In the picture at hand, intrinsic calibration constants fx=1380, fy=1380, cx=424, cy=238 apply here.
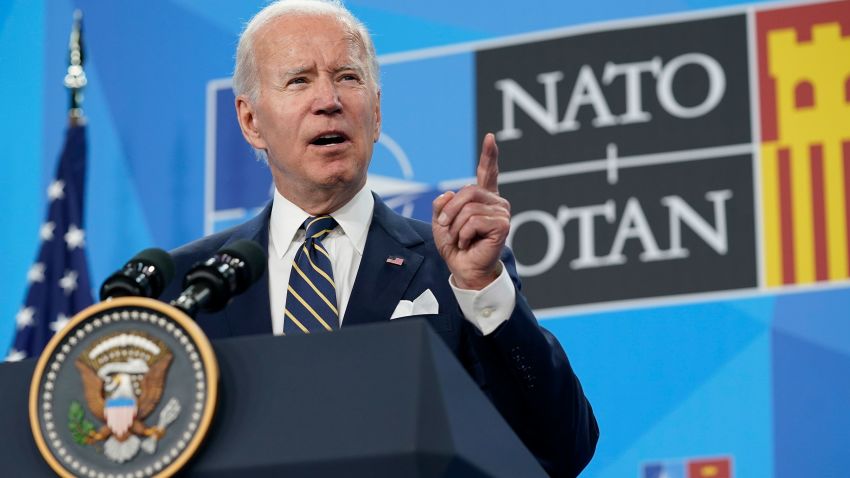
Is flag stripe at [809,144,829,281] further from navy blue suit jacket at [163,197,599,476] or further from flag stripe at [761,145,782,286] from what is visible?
navy blue suit jacket at [163,197,599,476]

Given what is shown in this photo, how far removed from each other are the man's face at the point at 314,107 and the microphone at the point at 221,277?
28.5 inches

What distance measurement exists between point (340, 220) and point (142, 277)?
2.76ft

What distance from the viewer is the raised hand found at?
198 cm

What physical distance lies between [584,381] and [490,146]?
7.12 ft

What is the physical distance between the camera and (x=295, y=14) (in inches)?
106

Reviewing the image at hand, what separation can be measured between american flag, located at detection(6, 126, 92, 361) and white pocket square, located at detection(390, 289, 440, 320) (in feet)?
9.41

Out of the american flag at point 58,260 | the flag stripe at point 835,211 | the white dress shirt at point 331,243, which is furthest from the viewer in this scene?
A: the american flag at point 58,260

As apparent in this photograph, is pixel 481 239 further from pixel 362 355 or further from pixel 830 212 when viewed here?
pixel 830 212

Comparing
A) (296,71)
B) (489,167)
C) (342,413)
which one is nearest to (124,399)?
(342,413)

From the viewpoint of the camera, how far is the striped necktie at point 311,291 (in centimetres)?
235

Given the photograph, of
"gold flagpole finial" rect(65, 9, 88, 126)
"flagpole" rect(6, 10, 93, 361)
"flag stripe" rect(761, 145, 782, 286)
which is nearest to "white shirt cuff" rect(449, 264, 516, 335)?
"flag stripe" rect(761, 145, 782, 286)

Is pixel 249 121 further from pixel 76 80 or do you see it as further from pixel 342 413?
pixel 76 80

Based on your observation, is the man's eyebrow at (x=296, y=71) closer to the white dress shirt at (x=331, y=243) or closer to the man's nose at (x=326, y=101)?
the man's nose at (x=326, y=101)

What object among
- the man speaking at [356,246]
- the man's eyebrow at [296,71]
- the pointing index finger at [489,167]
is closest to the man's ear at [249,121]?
the man speaking at [356,246]
